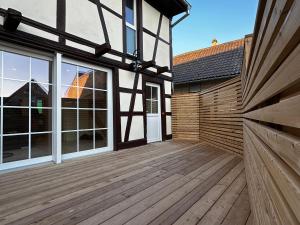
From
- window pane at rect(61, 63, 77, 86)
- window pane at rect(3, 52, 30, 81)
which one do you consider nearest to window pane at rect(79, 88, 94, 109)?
window pane at rect(61, 63, 77, 86)

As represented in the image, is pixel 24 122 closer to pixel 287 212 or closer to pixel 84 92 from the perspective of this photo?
pixel 84 92

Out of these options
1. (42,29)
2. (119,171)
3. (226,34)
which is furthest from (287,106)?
(226,34)

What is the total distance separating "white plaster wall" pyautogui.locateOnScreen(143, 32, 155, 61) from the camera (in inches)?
207

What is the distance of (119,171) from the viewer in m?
2.81

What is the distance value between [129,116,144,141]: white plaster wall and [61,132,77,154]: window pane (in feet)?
4.50

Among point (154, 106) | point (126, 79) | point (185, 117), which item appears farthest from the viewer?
point (185, 117)

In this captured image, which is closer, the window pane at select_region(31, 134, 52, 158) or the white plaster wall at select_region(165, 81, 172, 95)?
the window pane at select_region(31, 134, 52, 158)

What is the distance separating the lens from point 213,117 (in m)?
4.94

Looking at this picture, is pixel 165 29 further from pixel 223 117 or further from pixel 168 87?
pixel 223 117

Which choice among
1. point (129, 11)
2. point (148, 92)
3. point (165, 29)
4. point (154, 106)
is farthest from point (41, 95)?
point (165, 29)

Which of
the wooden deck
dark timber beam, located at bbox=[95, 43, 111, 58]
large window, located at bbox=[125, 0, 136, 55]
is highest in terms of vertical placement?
large window, located at bbox=[125, 0, 136, 55]

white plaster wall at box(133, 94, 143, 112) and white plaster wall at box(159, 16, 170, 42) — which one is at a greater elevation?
white plaster wall at box(159, 16, 170, 42)

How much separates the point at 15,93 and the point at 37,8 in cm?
134

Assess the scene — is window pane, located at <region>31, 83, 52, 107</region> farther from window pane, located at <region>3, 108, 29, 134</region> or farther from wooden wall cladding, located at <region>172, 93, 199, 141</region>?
wooden wall cladding, located at <region>172, 93, 199, 141</region>
